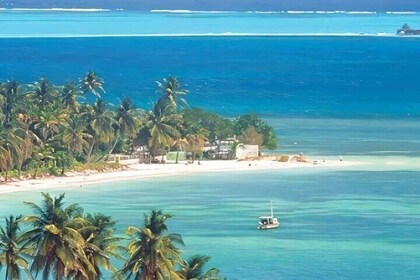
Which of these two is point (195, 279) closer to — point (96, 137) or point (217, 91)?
point (96, 137)

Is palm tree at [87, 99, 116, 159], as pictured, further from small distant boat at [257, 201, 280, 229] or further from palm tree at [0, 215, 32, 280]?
palm tree at [0, 215, 32, 280]

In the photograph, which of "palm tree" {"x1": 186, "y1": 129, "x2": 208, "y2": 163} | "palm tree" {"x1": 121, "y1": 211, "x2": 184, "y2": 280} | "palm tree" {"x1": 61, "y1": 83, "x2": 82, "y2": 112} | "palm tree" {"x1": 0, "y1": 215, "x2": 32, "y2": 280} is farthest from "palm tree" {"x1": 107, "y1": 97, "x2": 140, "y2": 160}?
"palm tree" {"x1": 121, "y1": 211, "x2": 184, "y2": 280}

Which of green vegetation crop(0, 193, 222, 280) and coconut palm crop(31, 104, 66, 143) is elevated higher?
coconut palm crop(31, 104, 66, 143)

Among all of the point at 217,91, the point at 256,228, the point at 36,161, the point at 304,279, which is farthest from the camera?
the point at 217,91

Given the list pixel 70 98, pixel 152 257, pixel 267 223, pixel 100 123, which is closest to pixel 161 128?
pixel 100 123

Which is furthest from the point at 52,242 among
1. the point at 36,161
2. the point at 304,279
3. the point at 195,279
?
the point at 36,161

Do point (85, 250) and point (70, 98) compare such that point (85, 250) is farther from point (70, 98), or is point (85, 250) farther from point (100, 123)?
point (70, 98)

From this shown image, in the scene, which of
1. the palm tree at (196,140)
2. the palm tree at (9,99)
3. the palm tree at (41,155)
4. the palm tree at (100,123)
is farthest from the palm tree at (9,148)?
the palm tree at (196,140)
